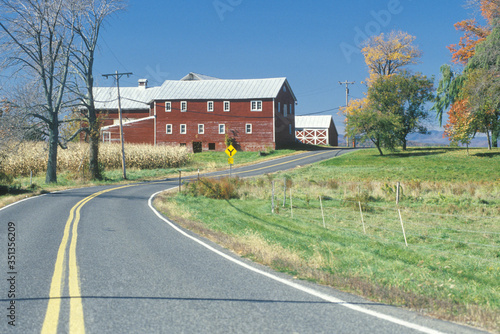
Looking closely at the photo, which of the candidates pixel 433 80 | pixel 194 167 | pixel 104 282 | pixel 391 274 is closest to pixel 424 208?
pixel 391 274

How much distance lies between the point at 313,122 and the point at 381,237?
7586cm

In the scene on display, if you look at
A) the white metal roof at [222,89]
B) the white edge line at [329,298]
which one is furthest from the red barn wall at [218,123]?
the white edge line at [329,298]

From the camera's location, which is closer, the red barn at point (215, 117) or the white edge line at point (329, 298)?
the white edge line at point (329, 298)

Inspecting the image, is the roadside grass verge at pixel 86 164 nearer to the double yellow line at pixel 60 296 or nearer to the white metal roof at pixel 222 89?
the white metal roof at pixel 222 89

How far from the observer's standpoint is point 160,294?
6.23 m

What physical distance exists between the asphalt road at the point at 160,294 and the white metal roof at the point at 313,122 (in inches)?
3077

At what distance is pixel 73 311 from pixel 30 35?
1186 inches

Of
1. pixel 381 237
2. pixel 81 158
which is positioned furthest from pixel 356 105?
pixel 381 237

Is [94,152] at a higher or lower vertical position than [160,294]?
higher

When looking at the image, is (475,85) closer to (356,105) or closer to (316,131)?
(356,105)

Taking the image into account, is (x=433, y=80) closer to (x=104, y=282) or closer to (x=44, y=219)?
(x=44, y=219)

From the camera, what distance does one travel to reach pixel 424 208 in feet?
67.3

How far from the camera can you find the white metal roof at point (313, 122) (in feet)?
287

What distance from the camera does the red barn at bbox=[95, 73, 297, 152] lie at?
60750 millimetres
